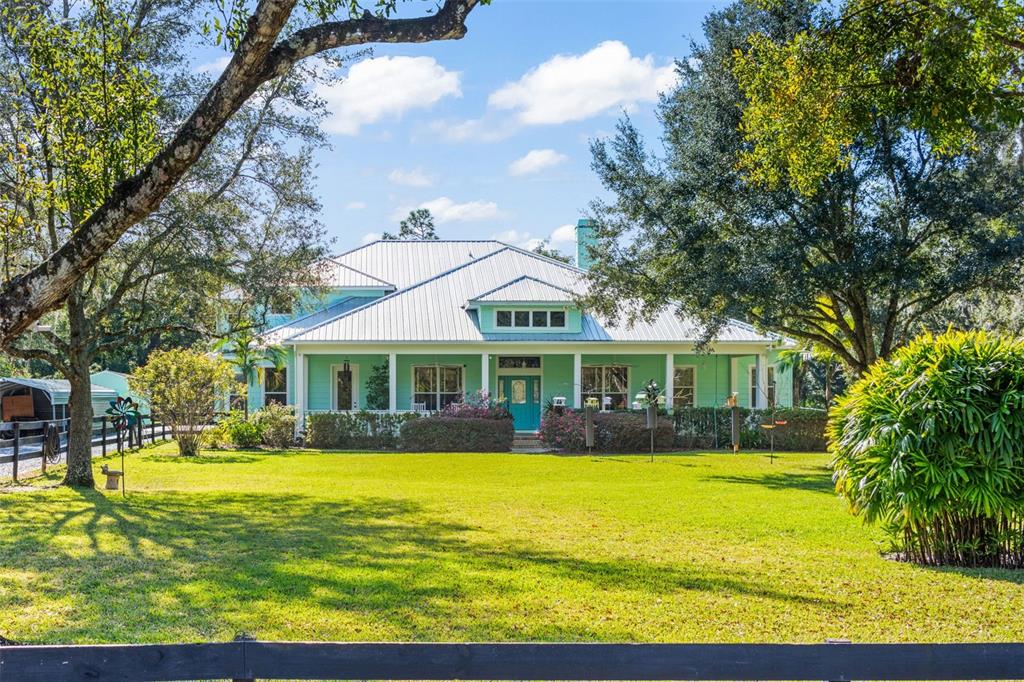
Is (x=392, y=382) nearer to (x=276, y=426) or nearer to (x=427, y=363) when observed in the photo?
(x=427, y=363)

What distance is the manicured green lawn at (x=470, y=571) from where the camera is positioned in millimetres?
6055

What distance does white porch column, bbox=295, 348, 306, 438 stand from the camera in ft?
83.7

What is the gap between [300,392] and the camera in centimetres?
2620

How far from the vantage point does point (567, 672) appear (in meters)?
3.25

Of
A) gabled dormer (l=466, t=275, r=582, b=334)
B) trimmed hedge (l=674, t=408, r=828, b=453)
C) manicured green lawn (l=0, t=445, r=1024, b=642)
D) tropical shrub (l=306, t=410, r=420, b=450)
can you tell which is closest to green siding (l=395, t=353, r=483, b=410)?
gabled dormer (l=466, t=275, r=582, b=334)

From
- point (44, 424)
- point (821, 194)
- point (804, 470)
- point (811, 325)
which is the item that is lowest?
point (804, 470)

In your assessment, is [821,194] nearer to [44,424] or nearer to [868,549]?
[868,549]

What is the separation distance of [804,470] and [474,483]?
7938mm

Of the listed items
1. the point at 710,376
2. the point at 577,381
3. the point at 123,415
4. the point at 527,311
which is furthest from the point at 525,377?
the point at 123,415

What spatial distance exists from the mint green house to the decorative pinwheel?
409 cm

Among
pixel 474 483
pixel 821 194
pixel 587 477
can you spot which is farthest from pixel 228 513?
pixel 821 194

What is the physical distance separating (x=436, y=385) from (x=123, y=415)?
381 inches

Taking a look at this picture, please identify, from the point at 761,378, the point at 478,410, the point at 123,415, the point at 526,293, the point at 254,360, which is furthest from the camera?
the point at 761,378

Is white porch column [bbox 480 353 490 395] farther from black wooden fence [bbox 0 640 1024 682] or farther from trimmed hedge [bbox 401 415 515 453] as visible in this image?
black wooden fence [bbox 0 640 1024 682]
